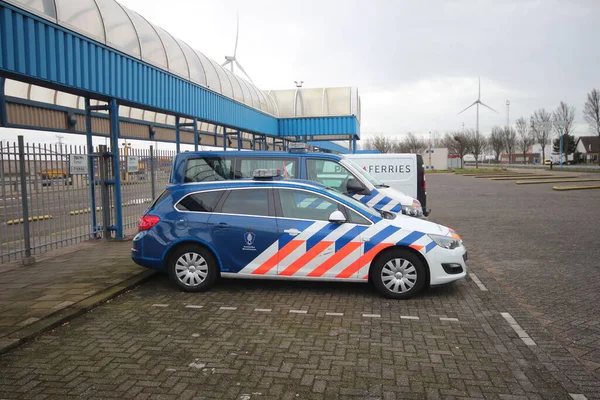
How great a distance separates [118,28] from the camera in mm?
10398

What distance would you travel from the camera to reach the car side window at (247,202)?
6.53m

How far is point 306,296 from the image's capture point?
Result: 636cm

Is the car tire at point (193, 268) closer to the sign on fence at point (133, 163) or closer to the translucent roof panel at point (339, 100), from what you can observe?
the sign on fence at point (133, 163)

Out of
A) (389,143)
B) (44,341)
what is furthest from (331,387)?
(389,143)

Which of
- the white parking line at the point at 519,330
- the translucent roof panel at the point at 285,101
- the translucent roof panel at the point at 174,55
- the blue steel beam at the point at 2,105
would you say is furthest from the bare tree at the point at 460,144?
the white parking line at the point at 519,330

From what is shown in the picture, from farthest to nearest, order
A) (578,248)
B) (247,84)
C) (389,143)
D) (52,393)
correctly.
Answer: (389,143) → (247,84) → (578,248) → (52,393)

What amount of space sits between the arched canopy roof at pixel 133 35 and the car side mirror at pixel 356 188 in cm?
586

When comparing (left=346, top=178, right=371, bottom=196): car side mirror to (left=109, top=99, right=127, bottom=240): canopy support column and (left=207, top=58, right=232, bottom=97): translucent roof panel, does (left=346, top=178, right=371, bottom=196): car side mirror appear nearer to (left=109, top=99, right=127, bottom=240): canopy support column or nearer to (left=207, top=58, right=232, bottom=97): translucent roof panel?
(left=109, top=99, right=127, bottom=240): canopy support column

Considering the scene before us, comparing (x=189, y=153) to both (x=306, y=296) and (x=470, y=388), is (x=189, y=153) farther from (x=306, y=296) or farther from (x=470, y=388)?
(x=470, y=388)

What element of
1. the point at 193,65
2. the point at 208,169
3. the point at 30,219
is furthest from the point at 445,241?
the point at 193,65

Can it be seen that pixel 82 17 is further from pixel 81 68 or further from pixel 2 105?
pixel 2 105

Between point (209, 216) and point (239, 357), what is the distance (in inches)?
103

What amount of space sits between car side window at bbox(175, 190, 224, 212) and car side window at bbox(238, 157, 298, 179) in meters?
2.48

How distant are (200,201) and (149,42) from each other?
7020 mm
